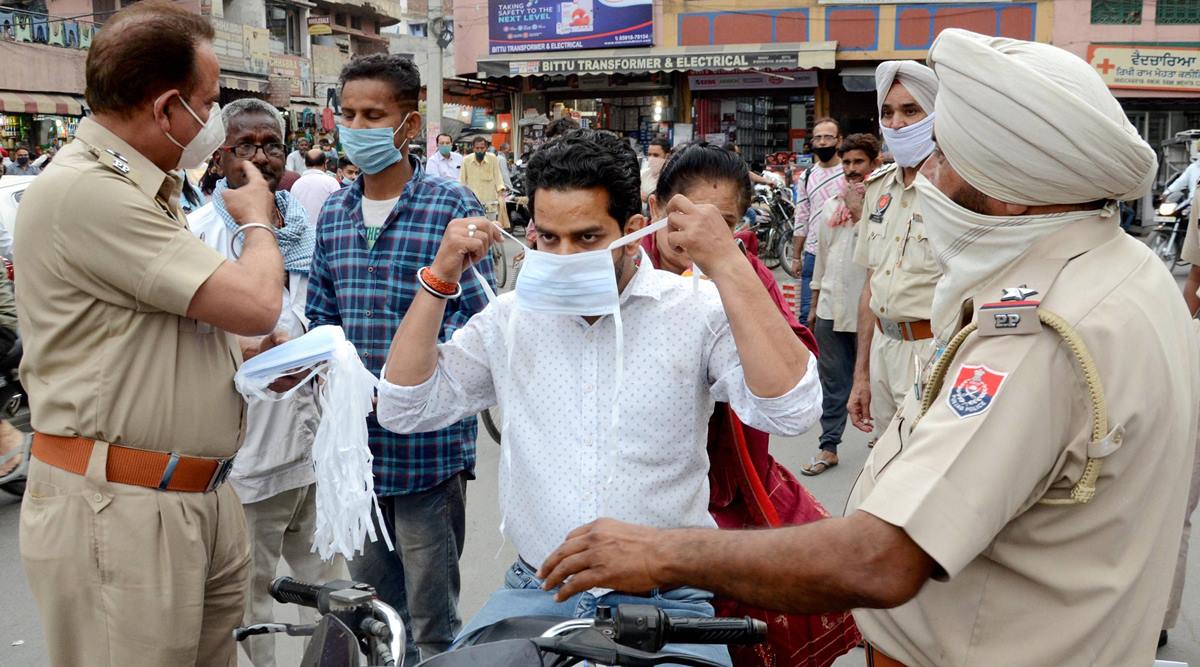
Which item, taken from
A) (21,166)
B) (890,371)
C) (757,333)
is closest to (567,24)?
(21,166)

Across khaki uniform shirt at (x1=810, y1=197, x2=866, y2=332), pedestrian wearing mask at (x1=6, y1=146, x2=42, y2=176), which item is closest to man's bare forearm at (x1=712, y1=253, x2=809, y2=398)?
khaki uniform shirt at (x1=810, y1=197, x2=866, y2=332)

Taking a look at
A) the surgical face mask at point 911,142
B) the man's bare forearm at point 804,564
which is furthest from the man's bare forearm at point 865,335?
the man's bare forearm at point 804,564

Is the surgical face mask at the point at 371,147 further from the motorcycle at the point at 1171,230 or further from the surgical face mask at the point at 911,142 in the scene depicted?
the motorcycle at the point at 1171,230

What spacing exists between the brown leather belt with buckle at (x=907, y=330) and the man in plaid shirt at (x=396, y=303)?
1.74m

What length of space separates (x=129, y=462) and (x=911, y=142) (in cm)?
305

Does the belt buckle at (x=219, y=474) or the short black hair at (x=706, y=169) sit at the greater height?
the short black hair at (x=706, y=169)

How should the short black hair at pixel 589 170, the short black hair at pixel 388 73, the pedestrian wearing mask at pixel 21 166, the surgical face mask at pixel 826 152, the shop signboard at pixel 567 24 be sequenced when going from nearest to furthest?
the short black hair at pixel 589 170 → the short black hair at pixel 388 73 → the surgical face mask at pixel 826 152 → the pedestrian wearing mask at pixel 21 166 → the shop signboard at pixel 567 24

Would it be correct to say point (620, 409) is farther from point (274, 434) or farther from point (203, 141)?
point (274, 434)

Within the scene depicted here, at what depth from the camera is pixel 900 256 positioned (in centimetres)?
390

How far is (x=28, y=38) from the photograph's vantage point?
25.9 meters

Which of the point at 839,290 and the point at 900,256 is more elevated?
the point at 900,256

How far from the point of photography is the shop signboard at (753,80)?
23.2 metres

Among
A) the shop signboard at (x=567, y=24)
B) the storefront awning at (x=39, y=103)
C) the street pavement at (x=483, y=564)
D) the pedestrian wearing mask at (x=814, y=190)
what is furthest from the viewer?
the storefront awning at (x=39, y=103)

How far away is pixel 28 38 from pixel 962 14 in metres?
23.1
